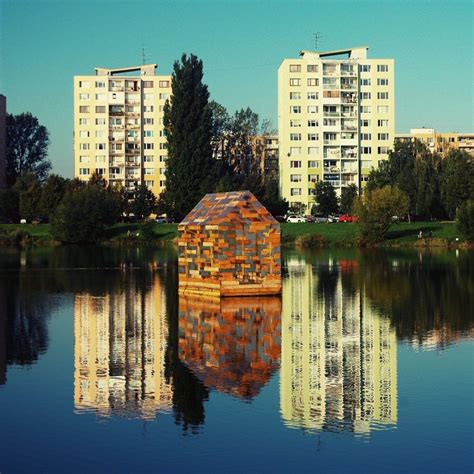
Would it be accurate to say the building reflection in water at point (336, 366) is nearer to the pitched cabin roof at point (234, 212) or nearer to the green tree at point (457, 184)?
the pitched cabin roof at point (234, 212)

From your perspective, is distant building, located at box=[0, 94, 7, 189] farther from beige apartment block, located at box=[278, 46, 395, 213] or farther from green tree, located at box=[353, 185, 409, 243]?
green tree, located at box=[353, 185, 409, 243]

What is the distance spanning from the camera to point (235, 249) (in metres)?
39.4

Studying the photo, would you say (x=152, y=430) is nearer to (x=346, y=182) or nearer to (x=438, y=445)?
(x=438, y=445)

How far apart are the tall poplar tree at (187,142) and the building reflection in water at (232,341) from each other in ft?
238

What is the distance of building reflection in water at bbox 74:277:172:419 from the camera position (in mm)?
19922

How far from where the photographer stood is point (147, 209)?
13100 centimetres

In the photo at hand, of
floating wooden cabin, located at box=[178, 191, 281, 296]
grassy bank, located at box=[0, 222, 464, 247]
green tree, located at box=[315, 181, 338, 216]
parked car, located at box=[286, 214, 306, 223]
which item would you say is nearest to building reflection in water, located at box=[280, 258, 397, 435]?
floating wooden cabin, located at box=[178, 191, 281, 296]

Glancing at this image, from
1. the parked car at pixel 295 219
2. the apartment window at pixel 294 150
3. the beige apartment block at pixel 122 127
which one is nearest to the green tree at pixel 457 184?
the parked car at pixel 295 219

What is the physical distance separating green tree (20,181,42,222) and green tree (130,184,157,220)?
42.6ft

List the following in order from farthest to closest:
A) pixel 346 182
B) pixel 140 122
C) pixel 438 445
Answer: pixel 140 122, pixel 346 182, pixel 438 445

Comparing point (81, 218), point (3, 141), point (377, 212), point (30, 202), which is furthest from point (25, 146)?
point (377, 212)

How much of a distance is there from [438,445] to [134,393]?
719 cm

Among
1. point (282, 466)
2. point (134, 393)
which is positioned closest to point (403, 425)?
point (282, 466)

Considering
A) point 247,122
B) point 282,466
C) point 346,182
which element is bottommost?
point 282,466
